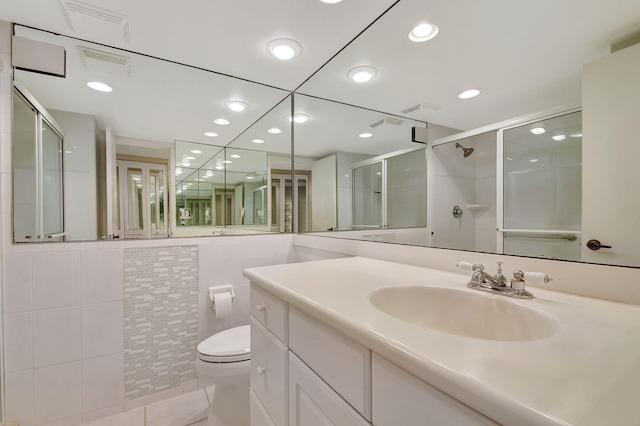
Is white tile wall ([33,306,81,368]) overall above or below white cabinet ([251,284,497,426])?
below

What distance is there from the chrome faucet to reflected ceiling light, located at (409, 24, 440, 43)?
117 centimetres

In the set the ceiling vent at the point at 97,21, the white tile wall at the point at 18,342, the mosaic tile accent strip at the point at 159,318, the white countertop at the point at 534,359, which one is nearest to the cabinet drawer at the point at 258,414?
the white countertop at the point at 534,359

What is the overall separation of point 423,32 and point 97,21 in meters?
1.71

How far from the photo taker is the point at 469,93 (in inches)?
43.8

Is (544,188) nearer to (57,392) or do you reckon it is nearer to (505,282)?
(505,282)

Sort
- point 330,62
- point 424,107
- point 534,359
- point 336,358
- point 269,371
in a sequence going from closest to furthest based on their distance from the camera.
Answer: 1. point 534,359
2. point 336,358
3. point 269,371
4. point 424,107
5. point 330,62

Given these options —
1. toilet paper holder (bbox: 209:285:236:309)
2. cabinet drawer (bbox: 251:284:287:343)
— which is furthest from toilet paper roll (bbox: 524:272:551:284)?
toilet paper holder (bbox: 209:285:236:309)

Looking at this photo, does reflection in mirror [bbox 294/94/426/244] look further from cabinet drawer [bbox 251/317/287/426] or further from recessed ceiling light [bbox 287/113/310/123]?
cabinet drawer [bbox 251/317/287/426]

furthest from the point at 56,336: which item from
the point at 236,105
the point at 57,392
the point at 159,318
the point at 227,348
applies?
the point at 236,105

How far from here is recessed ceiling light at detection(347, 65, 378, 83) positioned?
1.71m

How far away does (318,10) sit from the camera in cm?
136

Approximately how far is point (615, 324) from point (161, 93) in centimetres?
250

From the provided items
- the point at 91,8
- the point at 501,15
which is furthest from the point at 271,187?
the point at 501,15

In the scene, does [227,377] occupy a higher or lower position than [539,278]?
lower
